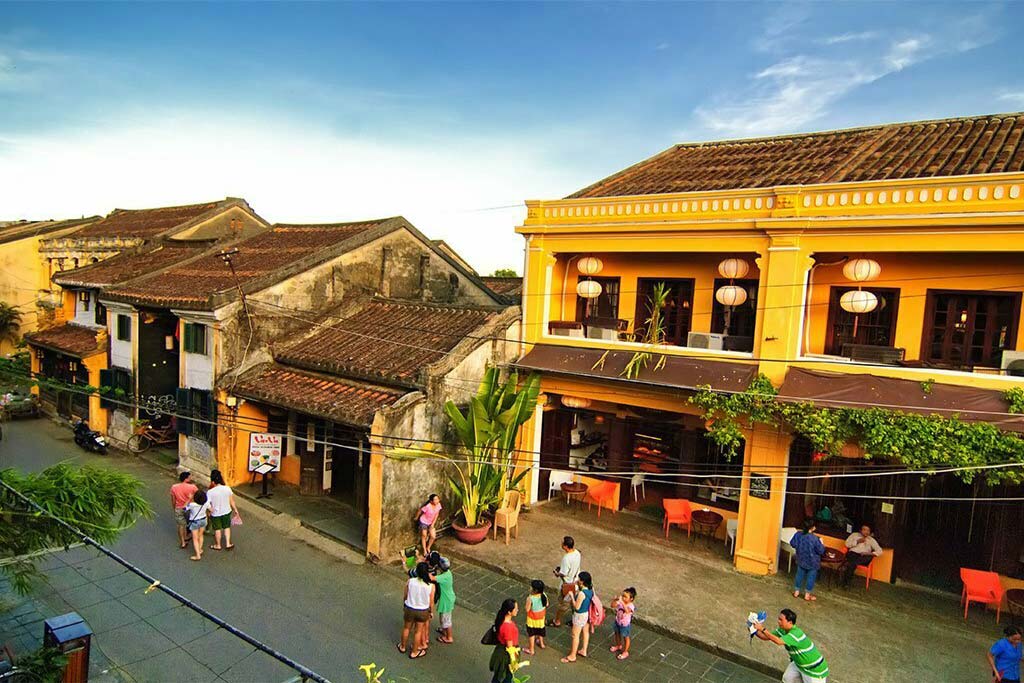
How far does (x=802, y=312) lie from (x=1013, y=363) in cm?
326

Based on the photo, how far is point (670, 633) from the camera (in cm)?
987

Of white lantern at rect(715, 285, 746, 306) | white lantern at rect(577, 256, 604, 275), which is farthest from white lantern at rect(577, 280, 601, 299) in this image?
white lantern at rect(715, 285, 746, 306)

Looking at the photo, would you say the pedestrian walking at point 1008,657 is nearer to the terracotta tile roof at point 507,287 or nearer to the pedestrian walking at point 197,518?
the pedestrian walking at point 197,518

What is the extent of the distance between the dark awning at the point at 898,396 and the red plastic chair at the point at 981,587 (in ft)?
10.5

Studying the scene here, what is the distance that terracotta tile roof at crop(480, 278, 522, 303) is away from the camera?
77.7 ft

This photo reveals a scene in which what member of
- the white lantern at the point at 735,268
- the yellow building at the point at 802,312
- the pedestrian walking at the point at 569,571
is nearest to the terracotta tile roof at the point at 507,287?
the yellow building at the point at 802,312

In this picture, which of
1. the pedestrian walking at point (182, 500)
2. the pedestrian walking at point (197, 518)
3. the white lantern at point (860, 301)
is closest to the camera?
the white lantern at point (860, 301)

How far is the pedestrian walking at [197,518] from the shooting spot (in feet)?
38.9

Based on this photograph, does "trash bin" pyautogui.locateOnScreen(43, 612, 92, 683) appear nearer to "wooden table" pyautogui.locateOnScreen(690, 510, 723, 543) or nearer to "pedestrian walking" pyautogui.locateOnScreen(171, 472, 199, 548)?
"pedestrian walking" pyautogui.locateOnScreen(171, 472, 199, 548)

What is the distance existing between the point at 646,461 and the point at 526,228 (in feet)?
21.2

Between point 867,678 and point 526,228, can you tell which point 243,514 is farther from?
point 867,678

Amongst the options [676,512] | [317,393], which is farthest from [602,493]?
[317,393]

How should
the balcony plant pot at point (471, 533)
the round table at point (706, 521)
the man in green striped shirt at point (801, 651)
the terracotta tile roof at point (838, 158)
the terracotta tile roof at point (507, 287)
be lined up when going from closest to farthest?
the man in green striped shirt at point (801, 651) → the terracotta tile roof at point (838, 158) → the balcony plant pot at point (471, 533) → the round table at point (706, 521) → the terracotta tile roof at point (507, 287)

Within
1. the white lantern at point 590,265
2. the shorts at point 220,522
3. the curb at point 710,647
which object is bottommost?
the curb at point 710,647
